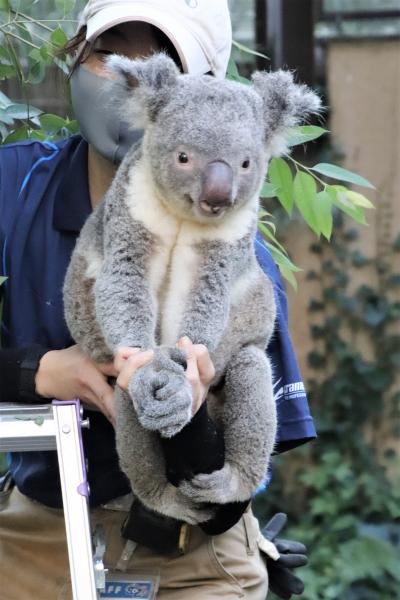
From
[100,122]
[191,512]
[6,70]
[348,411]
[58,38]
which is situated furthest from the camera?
[348,411]

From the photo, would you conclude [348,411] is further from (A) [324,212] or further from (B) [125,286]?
(B) [125,286]

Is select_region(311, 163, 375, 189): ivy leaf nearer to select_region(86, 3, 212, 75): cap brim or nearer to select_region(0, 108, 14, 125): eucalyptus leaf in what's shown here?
select_region(86, 3, 212, 75): cap brim

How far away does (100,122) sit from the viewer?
2.30 metres

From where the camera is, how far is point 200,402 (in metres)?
1.93

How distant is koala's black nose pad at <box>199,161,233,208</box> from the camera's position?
1.87 meters

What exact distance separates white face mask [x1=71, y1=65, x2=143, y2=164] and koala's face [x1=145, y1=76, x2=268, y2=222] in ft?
0.86

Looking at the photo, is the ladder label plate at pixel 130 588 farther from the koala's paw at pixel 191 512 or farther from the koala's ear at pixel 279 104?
the koala's ear at pixel 279 104

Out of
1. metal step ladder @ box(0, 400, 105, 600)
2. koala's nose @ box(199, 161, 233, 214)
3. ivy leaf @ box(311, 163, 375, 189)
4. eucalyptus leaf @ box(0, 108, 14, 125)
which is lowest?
metal step ladder @ box(0, 400, 105, 600)

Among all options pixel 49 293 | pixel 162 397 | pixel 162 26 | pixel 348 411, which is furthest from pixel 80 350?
pixel 348 411

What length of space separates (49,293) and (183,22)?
2.13 ft

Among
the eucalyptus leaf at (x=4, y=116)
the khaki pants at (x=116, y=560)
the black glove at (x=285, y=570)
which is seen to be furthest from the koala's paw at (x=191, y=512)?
the eucalyptus leaf at (x=4, y=116)

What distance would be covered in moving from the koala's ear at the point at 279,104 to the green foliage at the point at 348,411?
2853 millimetres

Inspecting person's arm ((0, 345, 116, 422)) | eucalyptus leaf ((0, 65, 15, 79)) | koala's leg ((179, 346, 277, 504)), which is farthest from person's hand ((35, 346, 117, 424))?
eucalyptus leaf ((0, 65, 15, 79))

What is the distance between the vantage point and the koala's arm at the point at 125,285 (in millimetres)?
1976
